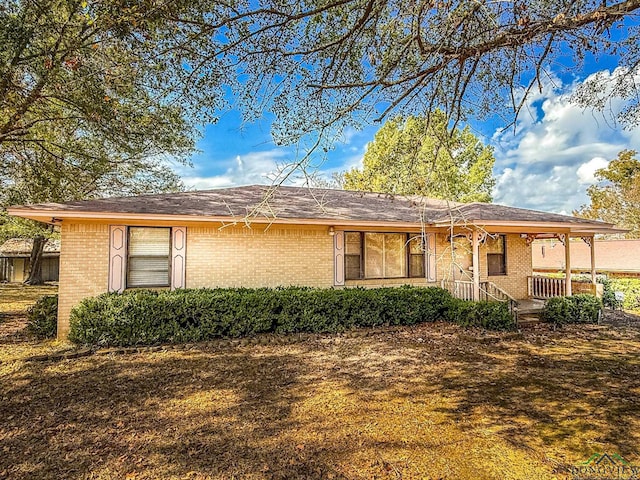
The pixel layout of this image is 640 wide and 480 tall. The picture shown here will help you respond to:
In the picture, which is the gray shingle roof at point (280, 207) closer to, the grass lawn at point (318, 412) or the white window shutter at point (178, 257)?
the white window shutter at point (178, 257)

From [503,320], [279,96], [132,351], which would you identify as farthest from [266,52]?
[503,320]

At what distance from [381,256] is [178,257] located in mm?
6013

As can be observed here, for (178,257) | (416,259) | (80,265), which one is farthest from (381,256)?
(80,265)

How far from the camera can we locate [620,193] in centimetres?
3381

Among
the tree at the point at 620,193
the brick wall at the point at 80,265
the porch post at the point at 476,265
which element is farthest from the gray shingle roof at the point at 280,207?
the tree at the point at 620,193

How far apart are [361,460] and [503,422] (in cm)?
202

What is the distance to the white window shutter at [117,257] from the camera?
8484 mm

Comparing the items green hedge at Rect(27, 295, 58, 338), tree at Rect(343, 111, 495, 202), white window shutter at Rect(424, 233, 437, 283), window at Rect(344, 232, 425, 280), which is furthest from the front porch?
green hedge at Rect(27, 295, 58, 338)

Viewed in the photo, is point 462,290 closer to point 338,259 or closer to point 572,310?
point 572,310

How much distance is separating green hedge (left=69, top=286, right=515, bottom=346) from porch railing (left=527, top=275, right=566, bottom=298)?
13.5 ft

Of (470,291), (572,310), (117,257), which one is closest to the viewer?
(117,257)

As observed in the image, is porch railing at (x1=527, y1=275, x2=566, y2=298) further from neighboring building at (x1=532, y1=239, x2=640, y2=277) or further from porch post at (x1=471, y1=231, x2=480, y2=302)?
neighboring building at (x1=532, y1=239, x2=640, y2=277)

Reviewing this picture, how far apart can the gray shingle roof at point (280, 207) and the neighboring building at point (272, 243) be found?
0.11ft

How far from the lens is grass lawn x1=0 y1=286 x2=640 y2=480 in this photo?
3447 mm
